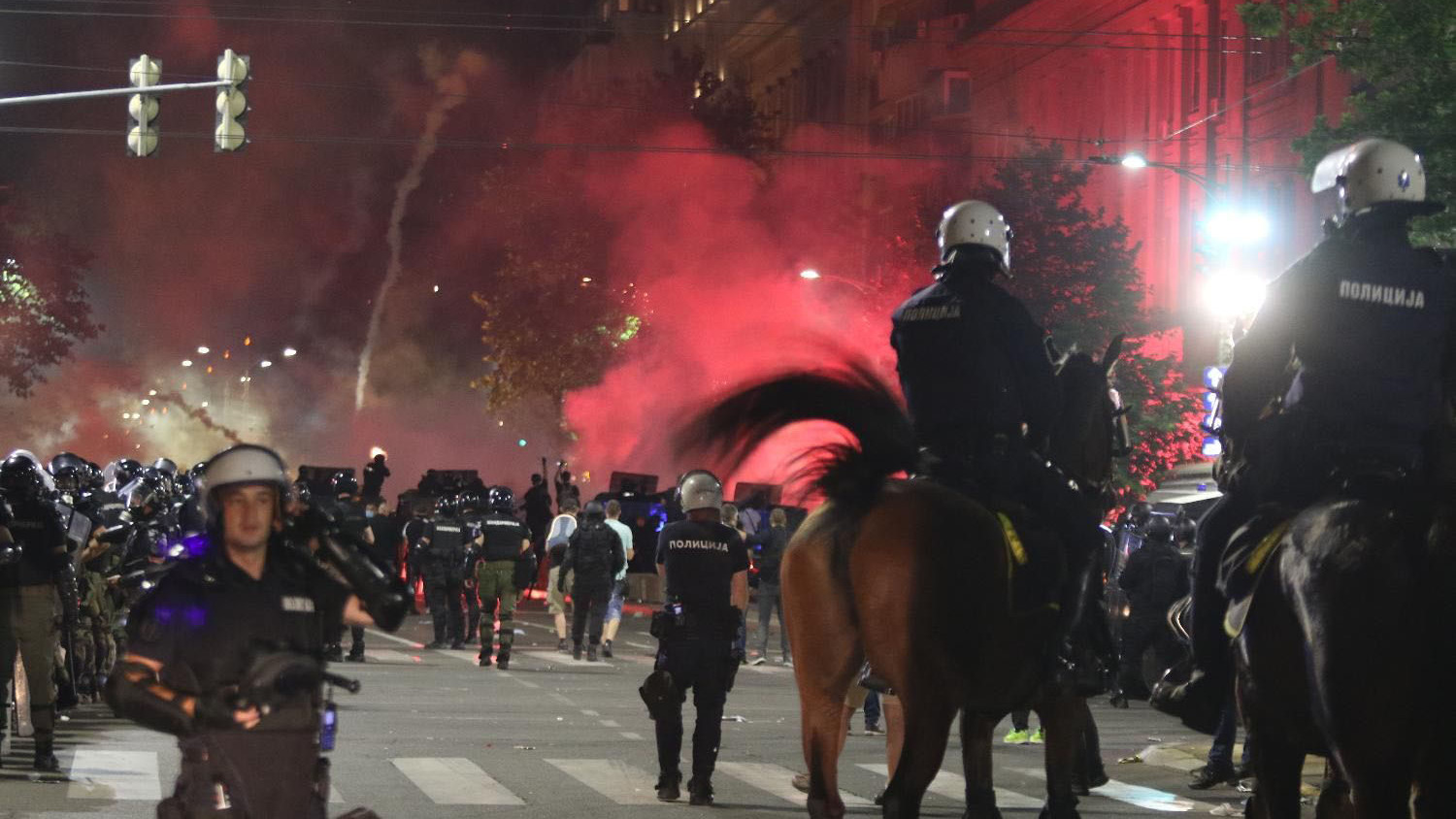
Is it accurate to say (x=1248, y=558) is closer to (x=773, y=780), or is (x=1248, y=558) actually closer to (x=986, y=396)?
(x=986, y=396)

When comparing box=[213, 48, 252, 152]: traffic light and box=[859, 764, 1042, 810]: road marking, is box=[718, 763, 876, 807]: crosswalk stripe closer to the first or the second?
box=[859, 764, 1042, 810]: road marking

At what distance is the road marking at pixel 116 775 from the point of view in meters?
12.4

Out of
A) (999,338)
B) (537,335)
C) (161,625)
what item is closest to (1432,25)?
(999,338)

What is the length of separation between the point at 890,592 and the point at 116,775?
271 inches

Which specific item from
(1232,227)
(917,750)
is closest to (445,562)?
(1232,227)

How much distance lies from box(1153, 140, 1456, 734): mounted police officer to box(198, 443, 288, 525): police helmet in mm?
3296

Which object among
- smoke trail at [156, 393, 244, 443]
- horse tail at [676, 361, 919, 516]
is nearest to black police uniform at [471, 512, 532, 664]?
horse tail at [676, 361, 919, 516]

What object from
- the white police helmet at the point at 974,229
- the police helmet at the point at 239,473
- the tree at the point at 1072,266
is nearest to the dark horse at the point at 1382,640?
the white police helmet at the point at 974,229

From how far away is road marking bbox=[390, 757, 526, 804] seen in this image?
1252 centimetres

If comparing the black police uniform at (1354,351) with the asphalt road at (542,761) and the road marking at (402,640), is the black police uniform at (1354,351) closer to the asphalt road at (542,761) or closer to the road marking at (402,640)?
the asphalt road at (542,761)

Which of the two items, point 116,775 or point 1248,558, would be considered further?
point 116,775

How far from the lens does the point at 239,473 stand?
6395 mm

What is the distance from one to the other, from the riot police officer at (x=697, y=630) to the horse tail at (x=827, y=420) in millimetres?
3685

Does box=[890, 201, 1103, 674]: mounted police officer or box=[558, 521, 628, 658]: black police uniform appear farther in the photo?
box=[558, 521, 628, 658]: black police uniform
